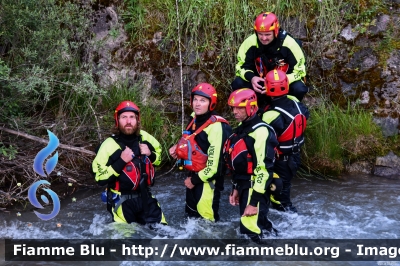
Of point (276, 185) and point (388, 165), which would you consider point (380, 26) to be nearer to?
point (388, 165)

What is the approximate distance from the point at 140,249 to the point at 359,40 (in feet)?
15.7

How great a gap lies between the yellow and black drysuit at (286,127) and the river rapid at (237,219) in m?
0.63

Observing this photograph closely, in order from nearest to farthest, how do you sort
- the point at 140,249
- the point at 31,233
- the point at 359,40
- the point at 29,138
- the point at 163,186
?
the point at 140,249 → the point at 31,233 → the point at 29,138 → the point at 163,186 → the point at 359,40

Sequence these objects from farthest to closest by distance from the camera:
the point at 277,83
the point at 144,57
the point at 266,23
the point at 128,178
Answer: the point at 144,57 → the point at 266,23 → the point at 277,83 → the point at 128,178

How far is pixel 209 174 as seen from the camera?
5918 mm

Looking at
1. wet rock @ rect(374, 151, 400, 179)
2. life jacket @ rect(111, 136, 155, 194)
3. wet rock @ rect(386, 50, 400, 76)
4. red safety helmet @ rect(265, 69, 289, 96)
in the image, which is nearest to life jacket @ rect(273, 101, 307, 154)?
red safety helmet @ rect(265, 69, 289, 96)

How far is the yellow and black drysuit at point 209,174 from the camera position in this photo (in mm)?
5906

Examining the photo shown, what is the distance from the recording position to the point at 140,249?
228 inches

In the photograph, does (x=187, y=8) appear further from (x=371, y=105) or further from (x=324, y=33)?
(x=371, y=105)

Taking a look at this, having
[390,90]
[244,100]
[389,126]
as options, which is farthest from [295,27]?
[244,100]

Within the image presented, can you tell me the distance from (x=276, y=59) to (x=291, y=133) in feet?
3.54

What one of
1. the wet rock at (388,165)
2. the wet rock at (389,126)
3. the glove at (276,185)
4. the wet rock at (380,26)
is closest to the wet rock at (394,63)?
the wet rock at (380,26)

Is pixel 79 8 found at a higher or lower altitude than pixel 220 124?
higher

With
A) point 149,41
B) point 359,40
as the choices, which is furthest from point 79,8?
point 359,40
